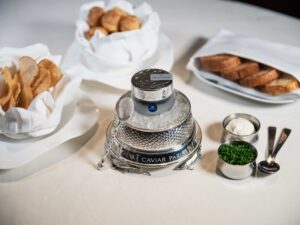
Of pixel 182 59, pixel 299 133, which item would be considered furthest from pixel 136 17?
pixel 299 133

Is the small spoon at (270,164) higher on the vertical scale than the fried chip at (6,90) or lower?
lower

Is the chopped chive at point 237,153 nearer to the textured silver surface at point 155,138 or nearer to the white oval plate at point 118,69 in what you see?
the textured silver surface at point 155,138

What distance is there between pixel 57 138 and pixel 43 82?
143 millimetres

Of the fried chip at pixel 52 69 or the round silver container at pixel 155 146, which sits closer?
the round silver container at pixel 155 146

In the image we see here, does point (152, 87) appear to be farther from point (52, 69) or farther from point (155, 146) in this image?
point (52, 69)

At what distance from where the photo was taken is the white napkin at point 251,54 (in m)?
1.16

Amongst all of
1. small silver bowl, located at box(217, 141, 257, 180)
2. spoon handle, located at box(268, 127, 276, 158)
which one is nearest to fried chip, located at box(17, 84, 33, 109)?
Result: small silver bowl, located at box(217, 141, 257, 180)

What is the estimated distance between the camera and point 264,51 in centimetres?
122

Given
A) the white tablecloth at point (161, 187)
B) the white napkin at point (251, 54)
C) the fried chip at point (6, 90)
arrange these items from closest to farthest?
the white tablecloth at point (161, 187), the fried chip at point (6, 90), the white napkin at point (251, 54)

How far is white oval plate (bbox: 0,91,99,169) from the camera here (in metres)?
0.93

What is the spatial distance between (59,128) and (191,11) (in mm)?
821

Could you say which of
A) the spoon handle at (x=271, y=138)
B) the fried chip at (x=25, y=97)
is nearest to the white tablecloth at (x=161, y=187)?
the spoon handle at (x=271, y=138)

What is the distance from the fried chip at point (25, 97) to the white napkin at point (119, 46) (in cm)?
26

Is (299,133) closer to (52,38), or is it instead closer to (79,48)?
(79,48)
